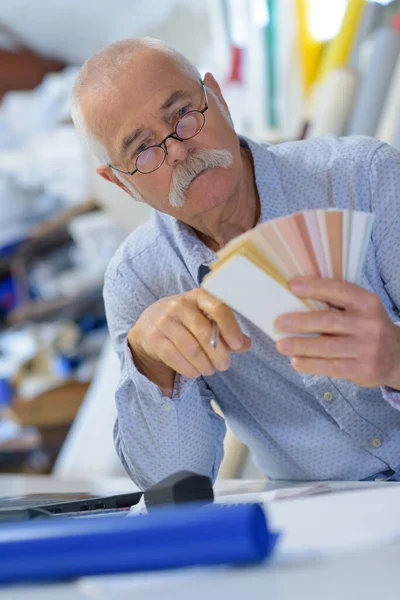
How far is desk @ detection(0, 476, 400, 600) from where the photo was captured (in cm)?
48

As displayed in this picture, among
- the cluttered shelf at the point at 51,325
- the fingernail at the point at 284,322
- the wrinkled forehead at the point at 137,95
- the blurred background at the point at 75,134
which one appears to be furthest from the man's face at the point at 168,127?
the cluttered shelf at the point at 51,325

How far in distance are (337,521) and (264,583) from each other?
7.4 inches

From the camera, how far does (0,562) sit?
1.77 feet

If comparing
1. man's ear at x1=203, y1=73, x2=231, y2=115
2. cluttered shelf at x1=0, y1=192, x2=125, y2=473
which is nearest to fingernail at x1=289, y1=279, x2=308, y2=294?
man's ear at x1=203, y1=73, x2=231, y2=115

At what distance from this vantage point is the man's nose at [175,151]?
119 cm

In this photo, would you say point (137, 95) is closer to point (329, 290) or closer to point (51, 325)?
point (329, 290)

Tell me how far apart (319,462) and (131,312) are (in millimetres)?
436

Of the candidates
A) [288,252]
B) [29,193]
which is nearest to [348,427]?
[288,252]

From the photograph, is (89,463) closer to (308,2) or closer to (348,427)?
(348,427)

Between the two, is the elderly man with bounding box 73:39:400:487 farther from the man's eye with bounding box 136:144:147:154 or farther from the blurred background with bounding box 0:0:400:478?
the blurred background with bounding box 0:0:400:478

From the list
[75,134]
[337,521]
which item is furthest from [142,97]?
[75,134]

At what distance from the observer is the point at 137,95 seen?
1198mm

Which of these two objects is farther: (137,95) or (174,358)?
(137,95)

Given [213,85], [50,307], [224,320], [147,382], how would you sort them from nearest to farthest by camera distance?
[224,320] → [147,382] → [213,85] → [50,307]
